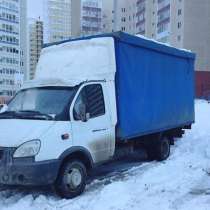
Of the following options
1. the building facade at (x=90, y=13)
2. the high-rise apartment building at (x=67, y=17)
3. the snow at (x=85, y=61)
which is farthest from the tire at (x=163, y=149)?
the high-rise apartment building at (x=67, y=17)

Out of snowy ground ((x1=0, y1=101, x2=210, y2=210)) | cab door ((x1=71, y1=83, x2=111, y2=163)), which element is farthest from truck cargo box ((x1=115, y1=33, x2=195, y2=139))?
snowy ground ((x1=0, y1=101, x2=210, y2=210))

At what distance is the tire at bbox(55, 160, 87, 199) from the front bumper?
377 millimetres

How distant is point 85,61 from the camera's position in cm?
952


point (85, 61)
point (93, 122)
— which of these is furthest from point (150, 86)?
point (93, 122)

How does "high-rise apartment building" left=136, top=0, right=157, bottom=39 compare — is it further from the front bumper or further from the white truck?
the front bumper

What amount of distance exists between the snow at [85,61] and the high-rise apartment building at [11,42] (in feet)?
298

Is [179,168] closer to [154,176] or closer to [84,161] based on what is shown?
[154,176]

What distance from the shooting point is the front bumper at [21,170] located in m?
7.38

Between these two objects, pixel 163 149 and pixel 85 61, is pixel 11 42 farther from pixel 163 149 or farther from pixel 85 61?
pixel 85 61

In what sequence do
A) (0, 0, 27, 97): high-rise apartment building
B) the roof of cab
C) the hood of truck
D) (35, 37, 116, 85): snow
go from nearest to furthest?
the hood of truck
(35, 37, 116, 85): snow
the roof of cab
(0, 0, 27, 97): high-rise apartment building

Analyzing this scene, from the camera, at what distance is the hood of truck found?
7.48 m

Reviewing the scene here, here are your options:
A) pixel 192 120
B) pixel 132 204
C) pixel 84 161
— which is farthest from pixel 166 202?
pixel 192 120

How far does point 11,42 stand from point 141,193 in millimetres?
Answer: 98363

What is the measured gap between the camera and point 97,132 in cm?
872
